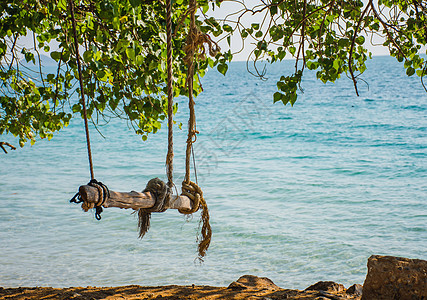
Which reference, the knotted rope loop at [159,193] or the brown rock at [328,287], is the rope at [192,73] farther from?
the brown rock at [328,287]

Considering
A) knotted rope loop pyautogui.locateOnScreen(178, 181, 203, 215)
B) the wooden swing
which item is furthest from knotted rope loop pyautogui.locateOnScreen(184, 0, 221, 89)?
knotted rope loop pyautogui.locateOnScreen(178, 181, 203, 215)

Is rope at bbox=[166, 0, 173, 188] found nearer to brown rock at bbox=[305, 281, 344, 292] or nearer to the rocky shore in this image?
the rocky shore

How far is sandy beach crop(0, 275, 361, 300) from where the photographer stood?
3119 mm

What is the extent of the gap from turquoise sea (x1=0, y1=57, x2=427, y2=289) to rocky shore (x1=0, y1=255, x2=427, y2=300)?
101 cm

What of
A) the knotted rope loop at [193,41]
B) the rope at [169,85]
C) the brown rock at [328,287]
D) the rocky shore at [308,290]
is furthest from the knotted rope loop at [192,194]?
the brown rock at [328,287]

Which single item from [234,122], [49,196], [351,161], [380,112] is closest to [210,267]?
[49,196]

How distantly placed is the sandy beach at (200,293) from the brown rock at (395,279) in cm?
49

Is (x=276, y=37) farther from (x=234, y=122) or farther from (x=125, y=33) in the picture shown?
(x=234, y=122)

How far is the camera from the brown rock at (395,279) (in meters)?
2.53

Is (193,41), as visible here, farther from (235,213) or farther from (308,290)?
(235,213)

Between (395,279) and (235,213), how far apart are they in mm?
5475

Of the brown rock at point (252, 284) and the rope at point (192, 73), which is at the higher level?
the rope at point (192, 73)

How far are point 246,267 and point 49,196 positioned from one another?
195 inches

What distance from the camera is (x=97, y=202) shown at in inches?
70.1
